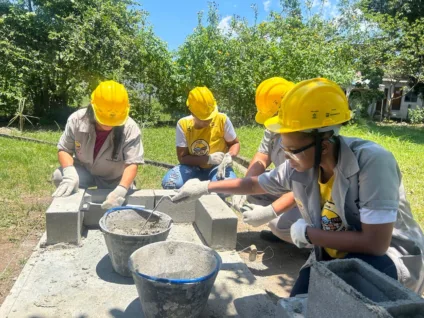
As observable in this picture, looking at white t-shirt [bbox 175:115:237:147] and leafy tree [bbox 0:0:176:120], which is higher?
leafy tree [bbox 0:0:176:120]

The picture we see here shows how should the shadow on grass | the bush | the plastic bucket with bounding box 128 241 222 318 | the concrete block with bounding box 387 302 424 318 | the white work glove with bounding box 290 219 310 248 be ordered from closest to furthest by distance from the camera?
the concrete block with bounding box 387 302 424 318
the plastic bucket with bounding box 128 241 222 318
the white work glove with bounding box 290 219 310 248
the shadow on grass
the bush

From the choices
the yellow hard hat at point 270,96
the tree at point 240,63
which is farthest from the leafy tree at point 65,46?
the yellow hard hat at point 270,96

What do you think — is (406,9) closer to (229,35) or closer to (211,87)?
(229,35)

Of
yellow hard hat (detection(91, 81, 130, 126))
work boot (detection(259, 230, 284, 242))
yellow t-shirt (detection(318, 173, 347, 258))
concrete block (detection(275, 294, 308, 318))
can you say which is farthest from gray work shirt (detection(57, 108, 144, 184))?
concrete block (detection(275, 294, 308, 318))

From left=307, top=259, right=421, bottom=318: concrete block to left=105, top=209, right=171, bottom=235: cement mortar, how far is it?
1572 mm

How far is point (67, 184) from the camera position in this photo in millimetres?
3475

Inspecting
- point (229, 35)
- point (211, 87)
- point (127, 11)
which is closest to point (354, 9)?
point (229, 35)

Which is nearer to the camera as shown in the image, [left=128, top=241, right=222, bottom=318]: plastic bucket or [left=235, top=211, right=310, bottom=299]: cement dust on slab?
[left=128, top=241, right=222, bottom=318]: plastic bucket

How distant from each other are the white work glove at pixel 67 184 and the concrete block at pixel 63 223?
0.17 metres

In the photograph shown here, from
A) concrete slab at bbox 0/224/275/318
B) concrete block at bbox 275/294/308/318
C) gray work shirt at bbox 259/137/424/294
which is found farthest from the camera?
concrete slab at bbox 0/224/275/318

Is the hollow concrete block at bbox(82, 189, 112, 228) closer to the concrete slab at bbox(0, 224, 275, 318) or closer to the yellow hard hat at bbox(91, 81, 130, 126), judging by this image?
the concrete slab at bbox(0, 224, 275, 318)

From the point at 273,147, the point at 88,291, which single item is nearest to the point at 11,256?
the point at 88,291

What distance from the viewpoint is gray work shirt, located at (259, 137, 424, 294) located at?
1896 mm

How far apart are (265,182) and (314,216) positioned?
1.54 feet
